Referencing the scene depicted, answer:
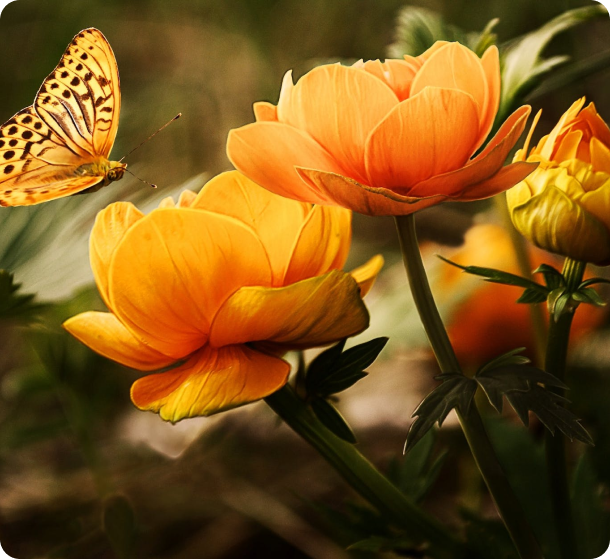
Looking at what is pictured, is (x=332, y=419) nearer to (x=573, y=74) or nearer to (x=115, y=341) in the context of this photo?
(x=115, y=341)

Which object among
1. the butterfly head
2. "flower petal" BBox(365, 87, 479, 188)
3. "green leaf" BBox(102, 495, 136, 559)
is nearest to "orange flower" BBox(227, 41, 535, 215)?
"flower petal" BBox(365, 87, 479, 188)

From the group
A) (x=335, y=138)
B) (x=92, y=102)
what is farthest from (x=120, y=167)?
(x=335, y=138)

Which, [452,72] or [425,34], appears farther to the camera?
[425,34]

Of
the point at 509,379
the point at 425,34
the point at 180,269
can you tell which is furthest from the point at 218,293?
the point at 425,34

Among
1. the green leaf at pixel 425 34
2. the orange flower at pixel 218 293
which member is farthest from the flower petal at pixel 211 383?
the green leaf at pixel 425 34

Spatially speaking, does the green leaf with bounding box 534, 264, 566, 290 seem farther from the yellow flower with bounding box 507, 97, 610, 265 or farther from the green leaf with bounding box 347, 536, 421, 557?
the green leaf with bounding box 347, 536, 421, 557

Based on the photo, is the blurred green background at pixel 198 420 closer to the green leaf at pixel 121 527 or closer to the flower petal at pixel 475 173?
the green leaf at pixel 121 527
